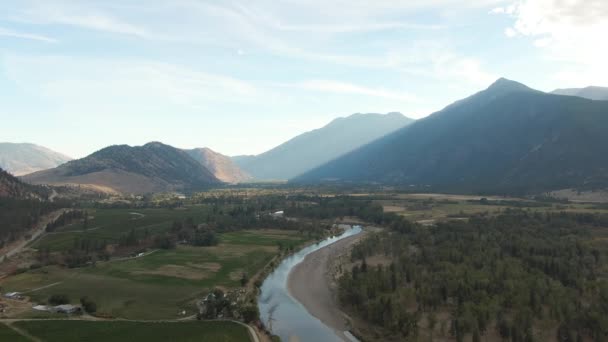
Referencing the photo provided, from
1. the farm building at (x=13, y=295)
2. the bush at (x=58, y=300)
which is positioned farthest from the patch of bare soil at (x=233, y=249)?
the farm building at (x=13, y=295)

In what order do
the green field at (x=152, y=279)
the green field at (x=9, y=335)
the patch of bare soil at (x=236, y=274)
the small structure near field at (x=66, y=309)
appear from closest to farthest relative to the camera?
the green field at (x=9, y=335) → the small structure near field at (x=66, y=309) → the green field at (x=152, y=279) → the patch of bare soil at (x=236, y=274)

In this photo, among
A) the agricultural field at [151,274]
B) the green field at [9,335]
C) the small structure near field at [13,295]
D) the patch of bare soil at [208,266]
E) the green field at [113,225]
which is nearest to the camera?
the green field at [9,335]

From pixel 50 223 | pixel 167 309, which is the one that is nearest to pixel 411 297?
pixel 167 309

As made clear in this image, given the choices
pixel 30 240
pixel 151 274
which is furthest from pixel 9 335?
pixel 30 240

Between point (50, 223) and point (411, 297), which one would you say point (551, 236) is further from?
point (50, 223)

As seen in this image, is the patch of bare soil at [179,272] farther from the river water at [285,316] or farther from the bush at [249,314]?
the bush at [249,314]
